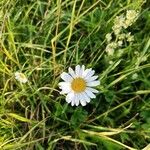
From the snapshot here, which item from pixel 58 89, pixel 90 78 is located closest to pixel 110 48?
pixel 90 78

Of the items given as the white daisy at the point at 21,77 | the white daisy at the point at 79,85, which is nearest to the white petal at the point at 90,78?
the white daisy at the point at 79,85

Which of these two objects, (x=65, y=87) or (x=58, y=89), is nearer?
(x=65, y=87)

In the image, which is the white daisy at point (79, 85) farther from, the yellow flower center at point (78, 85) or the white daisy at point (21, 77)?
the white daisy at point (21, 77)

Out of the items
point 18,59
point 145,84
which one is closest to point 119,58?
point 145,84

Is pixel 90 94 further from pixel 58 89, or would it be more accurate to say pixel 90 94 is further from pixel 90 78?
pixel 58 89

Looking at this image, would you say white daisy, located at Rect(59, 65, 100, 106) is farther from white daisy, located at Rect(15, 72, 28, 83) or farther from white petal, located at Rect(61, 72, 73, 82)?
white daisy, located at Rect(15, 72, 28, 83)

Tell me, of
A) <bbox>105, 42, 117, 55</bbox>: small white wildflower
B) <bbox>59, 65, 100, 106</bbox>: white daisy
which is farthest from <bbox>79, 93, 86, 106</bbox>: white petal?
<bbox>105, 42, 117, 55</bbox>: small white wildflower
